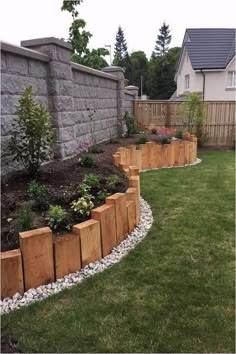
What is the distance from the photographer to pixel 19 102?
3.55 metres

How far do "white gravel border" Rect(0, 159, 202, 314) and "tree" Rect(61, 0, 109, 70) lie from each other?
28.4 feet

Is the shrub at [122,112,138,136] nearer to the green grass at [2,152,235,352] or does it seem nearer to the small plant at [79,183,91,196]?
the green grass at [2,152,235,352]

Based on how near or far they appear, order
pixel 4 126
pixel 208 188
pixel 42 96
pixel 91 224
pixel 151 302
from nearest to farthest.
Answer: pixel 151 302 → pixel 91 224 → pixel 4 126 → pixel 42 96 → pixel 208 188

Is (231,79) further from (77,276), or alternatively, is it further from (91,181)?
(77,276)

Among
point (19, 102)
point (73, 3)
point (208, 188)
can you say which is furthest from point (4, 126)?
point (73, 3)

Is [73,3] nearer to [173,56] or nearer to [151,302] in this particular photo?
[151,302]

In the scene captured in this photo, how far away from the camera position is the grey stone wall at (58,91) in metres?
3.59

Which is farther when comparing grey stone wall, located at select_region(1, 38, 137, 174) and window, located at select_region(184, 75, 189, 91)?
window, located at select_region(184, 75, 189, 91)

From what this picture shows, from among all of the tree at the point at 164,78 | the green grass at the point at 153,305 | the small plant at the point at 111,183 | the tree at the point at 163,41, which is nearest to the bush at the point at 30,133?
the small plant at the point at 111,183

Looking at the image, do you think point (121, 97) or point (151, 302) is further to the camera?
point (121, 97)

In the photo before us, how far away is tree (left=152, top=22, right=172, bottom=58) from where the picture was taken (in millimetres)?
60969

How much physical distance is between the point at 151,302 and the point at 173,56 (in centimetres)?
4463

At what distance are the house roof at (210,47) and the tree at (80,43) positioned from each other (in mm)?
11650

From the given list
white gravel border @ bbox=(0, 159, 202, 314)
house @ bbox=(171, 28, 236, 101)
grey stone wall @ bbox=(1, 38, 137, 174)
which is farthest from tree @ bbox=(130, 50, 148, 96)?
white gravel border @ bbox=(0, 159, 202, 314)
